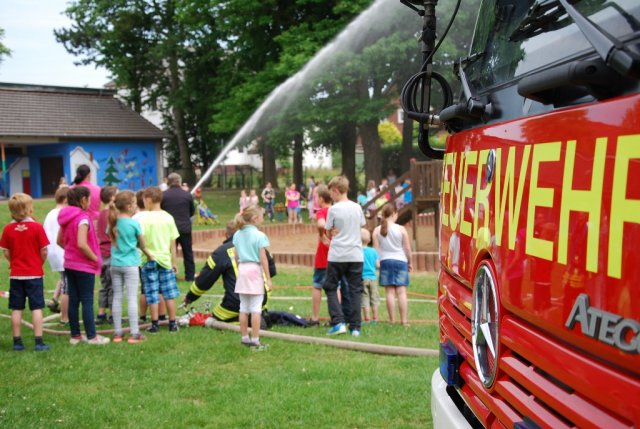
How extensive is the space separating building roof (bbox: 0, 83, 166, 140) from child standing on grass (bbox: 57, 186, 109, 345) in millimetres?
30530

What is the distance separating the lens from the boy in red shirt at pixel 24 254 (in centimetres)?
779

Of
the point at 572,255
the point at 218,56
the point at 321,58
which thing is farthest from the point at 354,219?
the point at 218,56

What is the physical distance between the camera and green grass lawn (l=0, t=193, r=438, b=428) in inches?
221

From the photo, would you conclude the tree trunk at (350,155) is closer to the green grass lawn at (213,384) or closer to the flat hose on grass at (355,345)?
the green grass lawn at (213,384)

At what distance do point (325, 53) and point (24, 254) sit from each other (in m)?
22.3

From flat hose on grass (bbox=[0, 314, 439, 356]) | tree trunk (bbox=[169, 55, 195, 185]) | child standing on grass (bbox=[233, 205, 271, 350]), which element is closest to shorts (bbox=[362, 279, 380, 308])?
flat hose on grass (bbox=[0, 314, 439, 356])

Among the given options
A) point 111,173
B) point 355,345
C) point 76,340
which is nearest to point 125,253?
point 76,340

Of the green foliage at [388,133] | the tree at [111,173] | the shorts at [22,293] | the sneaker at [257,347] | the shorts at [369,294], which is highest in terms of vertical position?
the green foliage at [388,133]

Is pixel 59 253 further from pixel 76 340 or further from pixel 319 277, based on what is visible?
pixel 319 277

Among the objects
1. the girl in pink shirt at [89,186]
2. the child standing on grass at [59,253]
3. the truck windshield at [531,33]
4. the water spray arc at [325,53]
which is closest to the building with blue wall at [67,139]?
the water spray arc at [325,53]

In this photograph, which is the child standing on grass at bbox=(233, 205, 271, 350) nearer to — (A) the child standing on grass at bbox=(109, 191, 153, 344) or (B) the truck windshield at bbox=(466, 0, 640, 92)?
(A) the child standing on grass at bbox=(109, 191, 153, 344)

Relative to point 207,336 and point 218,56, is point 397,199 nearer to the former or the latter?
point 207,336

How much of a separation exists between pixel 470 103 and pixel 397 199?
2005 centimetres

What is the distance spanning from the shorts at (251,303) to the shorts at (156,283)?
1.30 m
